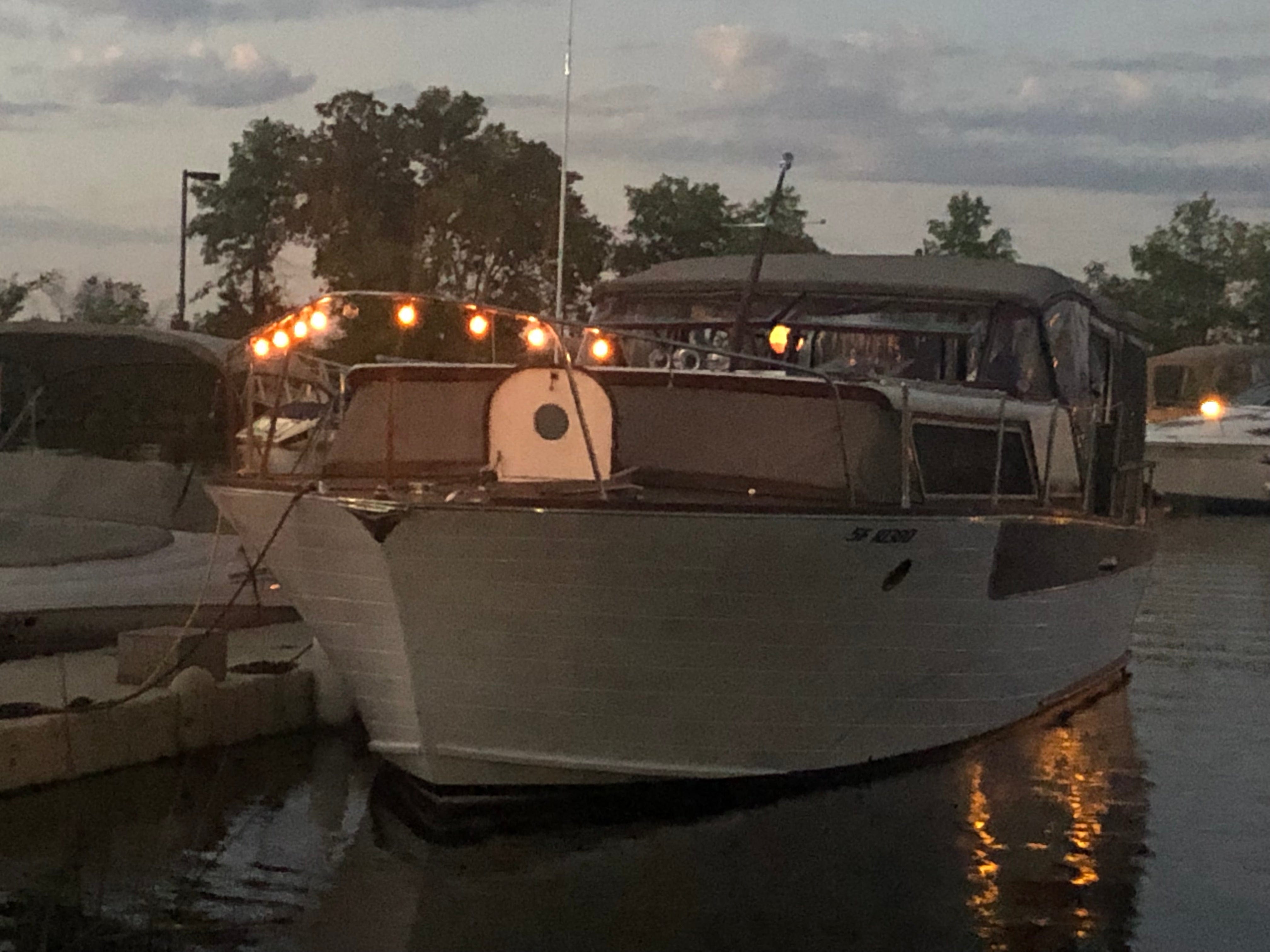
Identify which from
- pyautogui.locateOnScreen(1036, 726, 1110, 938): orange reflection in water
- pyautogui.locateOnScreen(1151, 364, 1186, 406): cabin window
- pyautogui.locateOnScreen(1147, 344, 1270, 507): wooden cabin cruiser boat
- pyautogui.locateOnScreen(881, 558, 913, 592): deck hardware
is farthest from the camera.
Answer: pyautogui.locateOnScreen(1151, 364, 1186, 406): cabin window

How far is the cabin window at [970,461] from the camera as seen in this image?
10.2 m

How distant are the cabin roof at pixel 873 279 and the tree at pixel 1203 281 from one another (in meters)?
56.5

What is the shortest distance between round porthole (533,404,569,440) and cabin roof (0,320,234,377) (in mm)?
7267

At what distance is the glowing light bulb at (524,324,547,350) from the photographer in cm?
970

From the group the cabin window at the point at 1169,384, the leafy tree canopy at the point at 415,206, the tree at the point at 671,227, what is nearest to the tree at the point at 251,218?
the leafy tree canopy at the point at 415,206

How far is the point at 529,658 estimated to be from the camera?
8977mm

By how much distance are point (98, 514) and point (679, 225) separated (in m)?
36.6

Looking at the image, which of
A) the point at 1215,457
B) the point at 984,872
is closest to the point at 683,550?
the point at 984,872

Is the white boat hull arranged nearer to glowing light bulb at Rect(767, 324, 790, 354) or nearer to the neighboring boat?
the neighboring boat

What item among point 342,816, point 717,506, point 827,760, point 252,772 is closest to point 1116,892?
point 827,760

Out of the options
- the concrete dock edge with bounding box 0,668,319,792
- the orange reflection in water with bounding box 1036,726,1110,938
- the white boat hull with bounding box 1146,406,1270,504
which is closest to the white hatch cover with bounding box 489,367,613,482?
the concrete dock edge with bounding box 0,668,319,792

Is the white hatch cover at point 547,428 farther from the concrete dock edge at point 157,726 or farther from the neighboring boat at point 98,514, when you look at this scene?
the concrete dock edge at point 157,726

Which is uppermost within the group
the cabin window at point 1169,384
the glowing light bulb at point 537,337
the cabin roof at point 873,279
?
the cabin window at point 1169,384

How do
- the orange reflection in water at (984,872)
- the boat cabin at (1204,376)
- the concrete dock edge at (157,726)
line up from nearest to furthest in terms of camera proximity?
the orange reflection in water at (984,872) → the concrete dock edge at (157,726) → the boat cabin at (1204,376)
